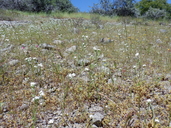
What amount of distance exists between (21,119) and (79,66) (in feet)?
6.45

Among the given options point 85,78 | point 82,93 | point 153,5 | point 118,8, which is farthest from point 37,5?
point 153,5

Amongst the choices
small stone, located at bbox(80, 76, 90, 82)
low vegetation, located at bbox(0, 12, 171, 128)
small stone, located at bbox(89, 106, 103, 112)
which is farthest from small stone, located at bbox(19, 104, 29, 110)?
small stone, located at bbox(80, 76, 90, 82)

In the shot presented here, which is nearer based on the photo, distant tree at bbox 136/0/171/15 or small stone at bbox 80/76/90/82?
small stone at bbox 80/76/90/82

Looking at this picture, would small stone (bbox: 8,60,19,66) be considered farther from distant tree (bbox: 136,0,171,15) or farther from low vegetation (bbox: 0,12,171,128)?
distant tree (bbox: 136,0,171,15)

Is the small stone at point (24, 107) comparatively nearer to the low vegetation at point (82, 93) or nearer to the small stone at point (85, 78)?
the low vegetation at point (82, 93)

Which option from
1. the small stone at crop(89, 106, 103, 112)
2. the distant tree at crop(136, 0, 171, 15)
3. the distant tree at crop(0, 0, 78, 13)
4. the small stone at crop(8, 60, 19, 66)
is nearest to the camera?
the small stone at crop(89, 106, 103, 112)

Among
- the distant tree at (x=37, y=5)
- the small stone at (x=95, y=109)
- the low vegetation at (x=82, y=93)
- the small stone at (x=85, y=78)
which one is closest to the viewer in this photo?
the low vegetation at (x=82, y=93)

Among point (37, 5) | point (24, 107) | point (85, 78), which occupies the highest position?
point (37, 5)

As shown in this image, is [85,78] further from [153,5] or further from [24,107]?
[153,5]

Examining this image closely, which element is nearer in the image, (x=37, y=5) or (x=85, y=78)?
(x=85, y=78)

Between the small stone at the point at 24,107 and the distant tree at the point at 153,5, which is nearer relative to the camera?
the small stone at the point at 24,107

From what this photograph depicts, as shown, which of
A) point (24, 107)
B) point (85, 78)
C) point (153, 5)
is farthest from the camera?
point (153, 5)

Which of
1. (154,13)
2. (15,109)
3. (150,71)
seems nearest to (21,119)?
(15,109)


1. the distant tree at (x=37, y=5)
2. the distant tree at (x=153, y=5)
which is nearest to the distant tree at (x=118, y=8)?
the distant tree at (x=37, y=5)
